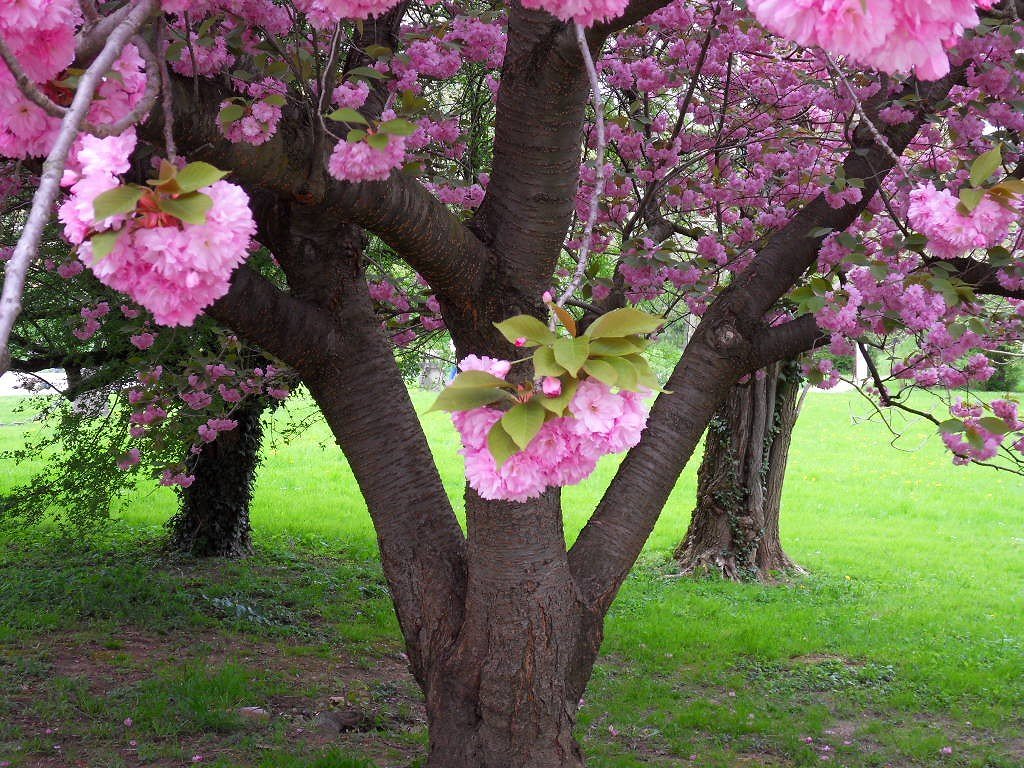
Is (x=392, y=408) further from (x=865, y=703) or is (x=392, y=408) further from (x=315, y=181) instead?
(x=865, y=703)

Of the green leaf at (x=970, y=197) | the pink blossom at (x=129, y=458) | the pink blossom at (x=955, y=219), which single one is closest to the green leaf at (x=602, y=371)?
the green leaf at (x=970, y=197)

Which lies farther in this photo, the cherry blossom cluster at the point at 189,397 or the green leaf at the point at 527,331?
the cherry blossom cluster at the point at 189,397

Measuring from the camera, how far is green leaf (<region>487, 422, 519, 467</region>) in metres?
1.09

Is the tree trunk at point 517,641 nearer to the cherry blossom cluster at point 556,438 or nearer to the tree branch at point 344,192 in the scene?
the tree branch at point 344,192

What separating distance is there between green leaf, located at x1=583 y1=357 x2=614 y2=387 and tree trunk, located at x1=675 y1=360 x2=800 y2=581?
288 inches

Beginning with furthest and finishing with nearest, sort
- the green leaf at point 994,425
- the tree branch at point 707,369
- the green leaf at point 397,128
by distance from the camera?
the tree branch at point 707,369
the green leaf at point 994,425
the green leaf at point 397,128

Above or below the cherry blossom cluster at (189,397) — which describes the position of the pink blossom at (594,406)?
below

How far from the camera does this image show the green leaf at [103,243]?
3.15 feet

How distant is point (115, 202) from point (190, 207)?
76 millimetres

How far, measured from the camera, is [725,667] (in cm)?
600

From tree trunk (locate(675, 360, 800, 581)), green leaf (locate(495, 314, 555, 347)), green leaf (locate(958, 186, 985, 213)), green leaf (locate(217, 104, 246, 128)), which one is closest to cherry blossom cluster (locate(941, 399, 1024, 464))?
green leaf (locate(958, 186, 985, 213))

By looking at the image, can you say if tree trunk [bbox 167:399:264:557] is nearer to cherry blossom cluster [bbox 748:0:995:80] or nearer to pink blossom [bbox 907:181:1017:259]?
pink blossom [bbox 907:181:1017:259]

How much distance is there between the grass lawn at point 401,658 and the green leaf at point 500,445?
3153mm

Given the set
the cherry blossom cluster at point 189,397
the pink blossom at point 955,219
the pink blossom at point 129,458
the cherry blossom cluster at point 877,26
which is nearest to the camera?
the cherry blossom cluster at point 877,26
